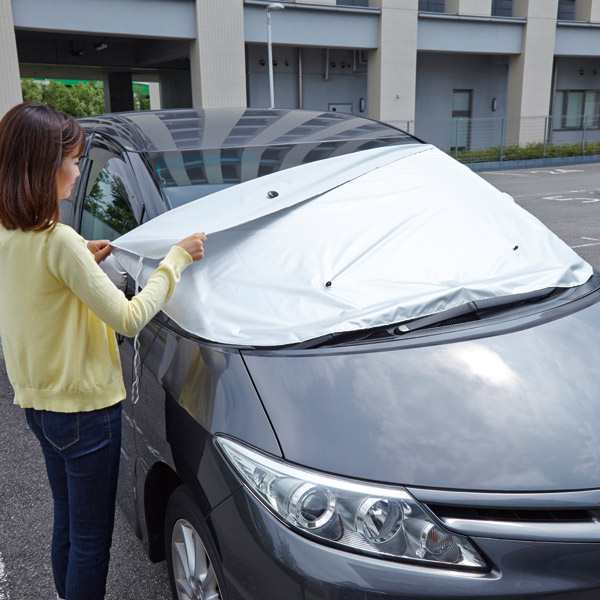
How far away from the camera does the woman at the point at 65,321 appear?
5.63 ft

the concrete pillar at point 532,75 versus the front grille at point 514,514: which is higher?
the concrete pillar at point 532,75

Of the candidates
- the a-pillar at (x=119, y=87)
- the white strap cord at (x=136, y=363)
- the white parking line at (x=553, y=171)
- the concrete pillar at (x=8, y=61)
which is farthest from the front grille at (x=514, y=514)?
the a-pillar at (x=119, y=87)

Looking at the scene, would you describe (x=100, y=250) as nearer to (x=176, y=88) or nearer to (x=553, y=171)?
(x=553, y=171)

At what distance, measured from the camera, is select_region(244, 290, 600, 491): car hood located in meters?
1.54

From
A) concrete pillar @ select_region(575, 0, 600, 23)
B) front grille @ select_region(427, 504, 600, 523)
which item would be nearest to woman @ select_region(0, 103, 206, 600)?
front grille @ select_region(427, 504, 600, 523)

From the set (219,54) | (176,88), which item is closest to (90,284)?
(219,54)

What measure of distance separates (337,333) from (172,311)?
55 centimetres

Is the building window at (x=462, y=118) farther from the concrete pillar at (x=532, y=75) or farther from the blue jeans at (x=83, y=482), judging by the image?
the blue jeans at (x=83, y=482)

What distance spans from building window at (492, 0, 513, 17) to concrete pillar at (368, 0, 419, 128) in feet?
20.9

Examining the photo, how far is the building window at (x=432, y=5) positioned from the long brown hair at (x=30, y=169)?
86.2ft

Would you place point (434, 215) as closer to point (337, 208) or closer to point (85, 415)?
point (337, 208)

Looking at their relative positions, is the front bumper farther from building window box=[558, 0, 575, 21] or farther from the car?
building window box=[558, 0, 575, 21]

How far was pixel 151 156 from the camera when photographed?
8.75ft

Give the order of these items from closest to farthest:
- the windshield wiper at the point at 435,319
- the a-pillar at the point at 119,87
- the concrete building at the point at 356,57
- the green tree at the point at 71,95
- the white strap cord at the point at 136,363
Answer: the windshield wiper at the point at 435,319 < the white strap cord at the point at 136,363 < the concrete building at the point at 356,57 < the a-pillar at the point at 119,87 < the green tree at the point at 71,95
